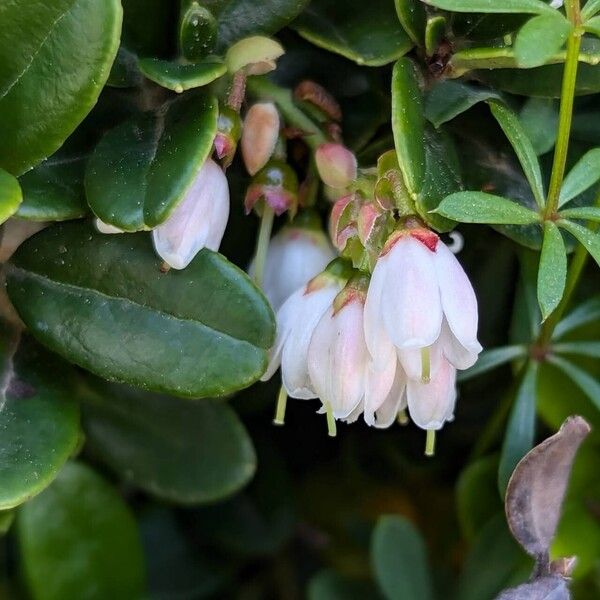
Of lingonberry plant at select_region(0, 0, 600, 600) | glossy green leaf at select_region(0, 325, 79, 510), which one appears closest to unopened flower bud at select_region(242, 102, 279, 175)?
lingonberry plant at select_region(0, 0, 600, 600)

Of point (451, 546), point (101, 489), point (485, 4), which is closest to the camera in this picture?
point (485, 4)

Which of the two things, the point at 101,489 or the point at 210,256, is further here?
the point at 101,489

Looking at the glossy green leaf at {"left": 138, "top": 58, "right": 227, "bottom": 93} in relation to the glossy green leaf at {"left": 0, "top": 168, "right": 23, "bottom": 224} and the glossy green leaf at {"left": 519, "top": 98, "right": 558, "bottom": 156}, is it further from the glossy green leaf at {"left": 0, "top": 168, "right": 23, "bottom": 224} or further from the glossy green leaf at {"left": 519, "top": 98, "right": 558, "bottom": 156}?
the glossy green leaf at {"left": 519, "top": 98, "right": 558, "bottom": 156}

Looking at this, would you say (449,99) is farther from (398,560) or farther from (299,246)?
(398,560)

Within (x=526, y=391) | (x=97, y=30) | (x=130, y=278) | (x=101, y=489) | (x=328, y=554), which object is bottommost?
(x=328, y=554)

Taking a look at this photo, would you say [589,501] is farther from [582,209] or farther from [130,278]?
[130,278]

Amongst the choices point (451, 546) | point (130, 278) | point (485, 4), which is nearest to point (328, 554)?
point (451, 546)
